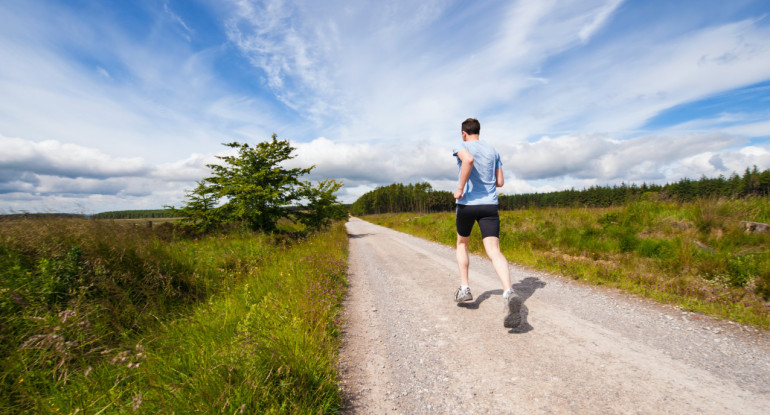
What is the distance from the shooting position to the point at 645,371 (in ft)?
7.32

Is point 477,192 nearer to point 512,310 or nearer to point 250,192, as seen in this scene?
point 512,310

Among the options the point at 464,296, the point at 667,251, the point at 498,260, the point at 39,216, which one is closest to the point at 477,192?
the point at 498,260

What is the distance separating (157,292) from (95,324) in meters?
0.96

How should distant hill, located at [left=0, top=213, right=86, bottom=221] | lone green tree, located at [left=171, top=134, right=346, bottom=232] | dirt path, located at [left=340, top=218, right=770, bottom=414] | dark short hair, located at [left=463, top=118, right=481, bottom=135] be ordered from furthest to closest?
lone green tree, located at [left=171, top=134, right=346, bottom=232] < distant hill, located at [left=0, top=213, right=86, bottom=221] < dark short hair, located at [left=463, top=118, right=481, bottom=135] < dirt path, located at [left=340, top=218, right=770, bottom=414]

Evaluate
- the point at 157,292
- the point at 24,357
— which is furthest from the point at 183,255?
the point at 24,357

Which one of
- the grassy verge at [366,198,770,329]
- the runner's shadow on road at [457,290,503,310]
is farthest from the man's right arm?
the grassy verge at [366,198,770,329]

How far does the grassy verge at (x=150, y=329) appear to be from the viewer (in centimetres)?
196

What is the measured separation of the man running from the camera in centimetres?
344

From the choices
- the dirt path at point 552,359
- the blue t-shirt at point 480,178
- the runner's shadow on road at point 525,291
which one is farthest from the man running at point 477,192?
the dirt path at point 552,359

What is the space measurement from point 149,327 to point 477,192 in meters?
4.32

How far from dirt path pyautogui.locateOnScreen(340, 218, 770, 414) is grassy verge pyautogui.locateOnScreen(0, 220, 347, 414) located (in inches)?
19.7

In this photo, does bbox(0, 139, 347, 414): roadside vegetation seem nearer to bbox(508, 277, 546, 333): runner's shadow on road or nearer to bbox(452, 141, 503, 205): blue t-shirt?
bbox(508, 277, 546, 333): runner's shadow on road

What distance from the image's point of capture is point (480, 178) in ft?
11.9

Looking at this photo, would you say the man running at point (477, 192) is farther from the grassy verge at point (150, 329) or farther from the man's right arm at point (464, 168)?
the grassy verge at point (150, 329)
